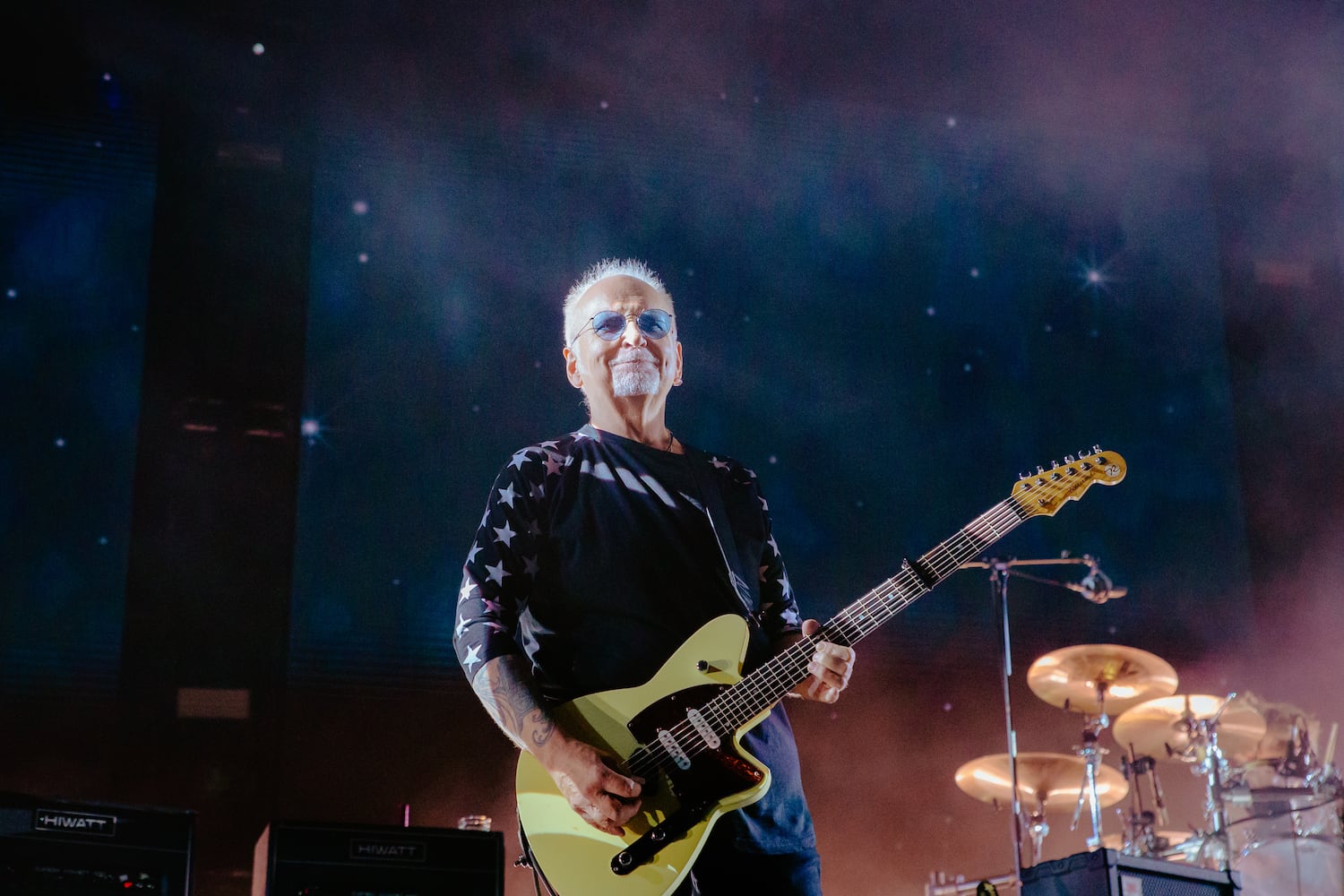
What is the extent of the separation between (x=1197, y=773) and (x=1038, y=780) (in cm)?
89

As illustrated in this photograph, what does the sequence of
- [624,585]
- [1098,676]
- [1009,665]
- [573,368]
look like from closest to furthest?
[624,585]
[573,368]
[1009,665]
[1098,676]

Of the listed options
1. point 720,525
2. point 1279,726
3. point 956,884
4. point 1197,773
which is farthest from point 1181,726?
point 720,525

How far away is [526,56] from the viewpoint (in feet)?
18.7

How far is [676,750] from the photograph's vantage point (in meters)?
2.89

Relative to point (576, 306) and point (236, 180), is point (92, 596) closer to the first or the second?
point (236, 180)

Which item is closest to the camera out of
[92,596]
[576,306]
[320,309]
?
[576,306]

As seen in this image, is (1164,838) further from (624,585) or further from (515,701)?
(515,701)

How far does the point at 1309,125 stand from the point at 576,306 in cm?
423

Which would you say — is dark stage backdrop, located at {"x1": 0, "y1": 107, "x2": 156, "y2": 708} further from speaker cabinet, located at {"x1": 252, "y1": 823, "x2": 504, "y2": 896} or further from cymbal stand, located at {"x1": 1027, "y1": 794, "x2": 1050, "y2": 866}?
cymbal stand, located at {"x1": 1027, "y1": 794, "x2": 1050, "y2": 866}

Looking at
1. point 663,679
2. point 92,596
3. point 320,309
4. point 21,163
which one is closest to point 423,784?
point 92,596

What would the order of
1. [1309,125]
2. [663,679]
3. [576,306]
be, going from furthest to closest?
[1309,125]
[576,306]
[663,679]

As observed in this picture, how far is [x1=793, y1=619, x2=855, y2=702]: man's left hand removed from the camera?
2.99 m

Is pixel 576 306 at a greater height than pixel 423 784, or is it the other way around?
pixel 576 306

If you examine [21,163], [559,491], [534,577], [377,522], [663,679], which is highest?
[21,163]
